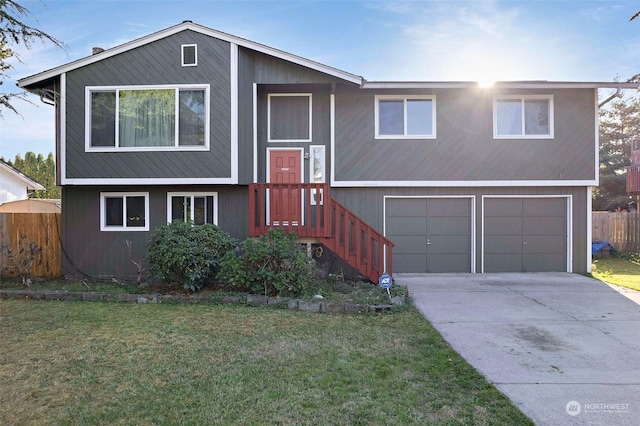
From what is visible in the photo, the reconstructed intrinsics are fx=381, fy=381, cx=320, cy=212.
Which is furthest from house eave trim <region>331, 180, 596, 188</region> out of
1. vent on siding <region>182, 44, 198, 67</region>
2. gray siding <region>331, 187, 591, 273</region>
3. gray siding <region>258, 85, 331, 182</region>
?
vent on siding <region>182, 44, 198, 67</region>

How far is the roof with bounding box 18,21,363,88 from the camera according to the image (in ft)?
28.9

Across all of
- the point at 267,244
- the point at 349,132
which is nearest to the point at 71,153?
the point at 267,244

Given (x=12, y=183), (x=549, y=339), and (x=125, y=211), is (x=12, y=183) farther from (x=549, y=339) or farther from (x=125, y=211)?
(x=549, y=339)

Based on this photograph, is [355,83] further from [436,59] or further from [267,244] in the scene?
[267,244]

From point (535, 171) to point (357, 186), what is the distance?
4722 millimetres

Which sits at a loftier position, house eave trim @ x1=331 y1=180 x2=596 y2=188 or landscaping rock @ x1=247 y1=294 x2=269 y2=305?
house eave trim @ x1=331 y1=180 x2=596 y2=188

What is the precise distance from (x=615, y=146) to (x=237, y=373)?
3030 centimetres

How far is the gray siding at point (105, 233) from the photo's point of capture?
379 inches

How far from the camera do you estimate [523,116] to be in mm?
10219

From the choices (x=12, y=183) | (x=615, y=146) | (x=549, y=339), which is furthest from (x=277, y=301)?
(x=615, y=146)

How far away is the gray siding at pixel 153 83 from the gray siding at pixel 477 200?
3.26 m

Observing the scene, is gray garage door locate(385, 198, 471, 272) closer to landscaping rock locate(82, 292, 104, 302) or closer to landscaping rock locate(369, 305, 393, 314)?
landscaping rock locate(369, 305, 393, 314)

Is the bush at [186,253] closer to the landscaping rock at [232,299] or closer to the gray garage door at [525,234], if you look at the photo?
the landscaping rock at [232,299]

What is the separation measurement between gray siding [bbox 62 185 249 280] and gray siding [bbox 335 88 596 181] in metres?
2.98
